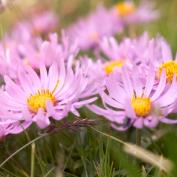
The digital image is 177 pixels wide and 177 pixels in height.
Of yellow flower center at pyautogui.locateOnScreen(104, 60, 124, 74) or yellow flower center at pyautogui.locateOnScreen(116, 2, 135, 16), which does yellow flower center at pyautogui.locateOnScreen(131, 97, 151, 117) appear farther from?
yellow flower center at pyautogui.locateOnScreen(116, 2, 135, 16)

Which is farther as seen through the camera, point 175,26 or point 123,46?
point 175,26

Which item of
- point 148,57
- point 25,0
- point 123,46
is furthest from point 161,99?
point 25,0

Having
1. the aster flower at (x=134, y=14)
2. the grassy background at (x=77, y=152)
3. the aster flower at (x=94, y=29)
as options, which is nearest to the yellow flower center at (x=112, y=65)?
the grassy background at (x=77, y=152)

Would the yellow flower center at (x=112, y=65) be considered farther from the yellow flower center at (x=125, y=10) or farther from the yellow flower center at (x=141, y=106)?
the yellow flower center at (x=125, y=10)

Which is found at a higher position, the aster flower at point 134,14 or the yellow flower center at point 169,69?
the aster flower at point 134,14

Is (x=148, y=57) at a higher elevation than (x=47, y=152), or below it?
higher

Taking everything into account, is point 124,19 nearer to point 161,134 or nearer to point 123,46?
point 123,46
